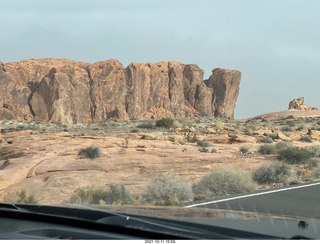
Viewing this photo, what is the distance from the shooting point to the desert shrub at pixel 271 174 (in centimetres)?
1373

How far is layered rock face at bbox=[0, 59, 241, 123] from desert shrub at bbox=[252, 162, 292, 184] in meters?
74.6

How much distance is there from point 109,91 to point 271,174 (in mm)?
84455

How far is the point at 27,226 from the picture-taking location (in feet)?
11.2

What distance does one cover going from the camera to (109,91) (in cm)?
9612

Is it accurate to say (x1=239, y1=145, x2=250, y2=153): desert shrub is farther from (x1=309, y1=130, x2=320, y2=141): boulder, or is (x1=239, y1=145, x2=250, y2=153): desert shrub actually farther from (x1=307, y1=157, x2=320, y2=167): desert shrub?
(x1=309, y1=130, x2=320, y2=141): boulder

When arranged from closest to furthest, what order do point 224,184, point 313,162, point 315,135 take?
point 224,184 → point 313,162 → point 315,135

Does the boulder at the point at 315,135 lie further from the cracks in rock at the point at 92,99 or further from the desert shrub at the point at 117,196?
the cracks in rock at the point at 92,99

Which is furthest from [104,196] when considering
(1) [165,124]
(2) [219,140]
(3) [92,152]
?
(1) [165,124]

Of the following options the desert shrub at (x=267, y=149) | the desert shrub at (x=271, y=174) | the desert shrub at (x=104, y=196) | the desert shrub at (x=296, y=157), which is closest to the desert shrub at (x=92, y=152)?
the desert shrub at (x=271, y=174)

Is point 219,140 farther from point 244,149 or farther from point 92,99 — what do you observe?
point 92,99

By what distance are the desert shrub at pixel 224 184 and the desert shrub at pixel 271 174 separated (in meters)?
1.91

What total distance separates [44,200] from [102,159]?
20.6 ft

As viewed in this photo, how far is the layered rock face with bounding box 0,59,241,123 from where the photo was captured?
291 ft

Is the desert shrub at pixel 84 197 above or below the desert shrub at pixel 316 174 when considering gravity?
above
